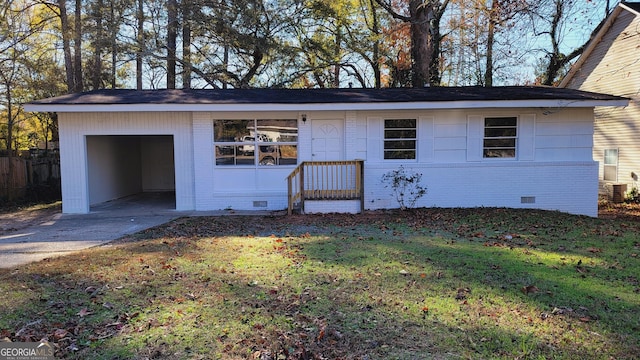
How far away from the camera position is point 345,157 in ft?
34.4

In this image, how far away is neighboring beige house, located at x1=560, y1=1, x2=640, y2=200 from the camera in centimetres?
1334

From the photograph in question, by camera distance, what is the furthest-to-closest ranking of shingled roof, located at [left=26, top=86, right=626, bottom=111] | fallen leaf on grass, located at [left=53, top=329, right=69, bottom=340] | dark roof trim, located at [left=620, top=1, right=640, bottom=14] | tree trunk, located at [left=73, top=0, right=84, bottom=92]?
tree trunk, located at [left=73, top=0, right=84, bottom=92], dark roof trim, located at [left=620, top=1, right=640, bottom=14], shingled roof, located at [left=26, top=86, right=626, bottom=111], fallen leaf on grass, located at [left=53, top=329, right=69, bottom=340]

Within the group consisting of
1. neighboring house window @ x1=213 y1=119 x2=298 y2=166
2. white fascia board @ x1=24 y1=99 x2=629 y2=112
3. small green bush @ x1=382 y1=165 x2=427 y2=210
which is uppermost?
white fascia board @ x1=24 y1=99 x2=629 y2=112

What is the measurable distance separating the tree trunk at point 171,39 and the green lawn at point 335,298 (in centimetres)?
1386

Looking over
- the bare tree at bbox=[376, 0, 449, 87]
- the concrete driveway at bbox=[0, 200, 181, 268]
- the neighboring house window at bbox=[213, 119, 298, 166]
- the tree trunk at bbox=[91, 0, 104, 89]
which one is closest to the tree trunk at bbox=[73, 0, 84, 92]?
the tree trunk at bbox=[91, 0, 104, 89]

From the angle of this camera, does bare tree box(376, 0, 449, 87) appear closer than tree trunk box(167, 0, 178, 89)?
Yes

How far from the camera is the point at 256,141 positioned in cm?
1055

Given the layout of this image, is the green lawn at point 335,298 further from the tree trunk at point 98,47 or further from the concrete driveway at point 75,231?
the tree trunk at point 98,47

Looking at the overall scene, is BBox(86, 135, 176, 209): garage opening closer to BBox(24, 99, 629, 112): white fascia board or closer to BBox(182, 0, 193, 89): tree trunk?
A: BBox(24, 99, 629, 112): white fascia board

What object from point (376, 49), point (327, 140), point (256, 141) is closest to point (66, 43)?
point (256, 141)

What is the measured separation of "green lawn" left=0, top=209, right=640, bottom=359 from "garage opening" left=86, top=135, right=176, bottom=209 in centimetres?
617

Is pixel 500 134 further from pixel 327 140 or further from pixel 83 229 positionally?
pixel 83 229

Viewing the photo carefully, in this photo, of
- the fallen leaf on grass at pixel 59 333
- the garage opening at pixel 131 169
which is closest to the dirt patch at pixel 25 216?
the garage opening at pixel 131 169

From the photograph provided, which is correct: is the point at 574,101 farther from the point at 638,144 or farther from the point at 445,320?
the point at 445,320
